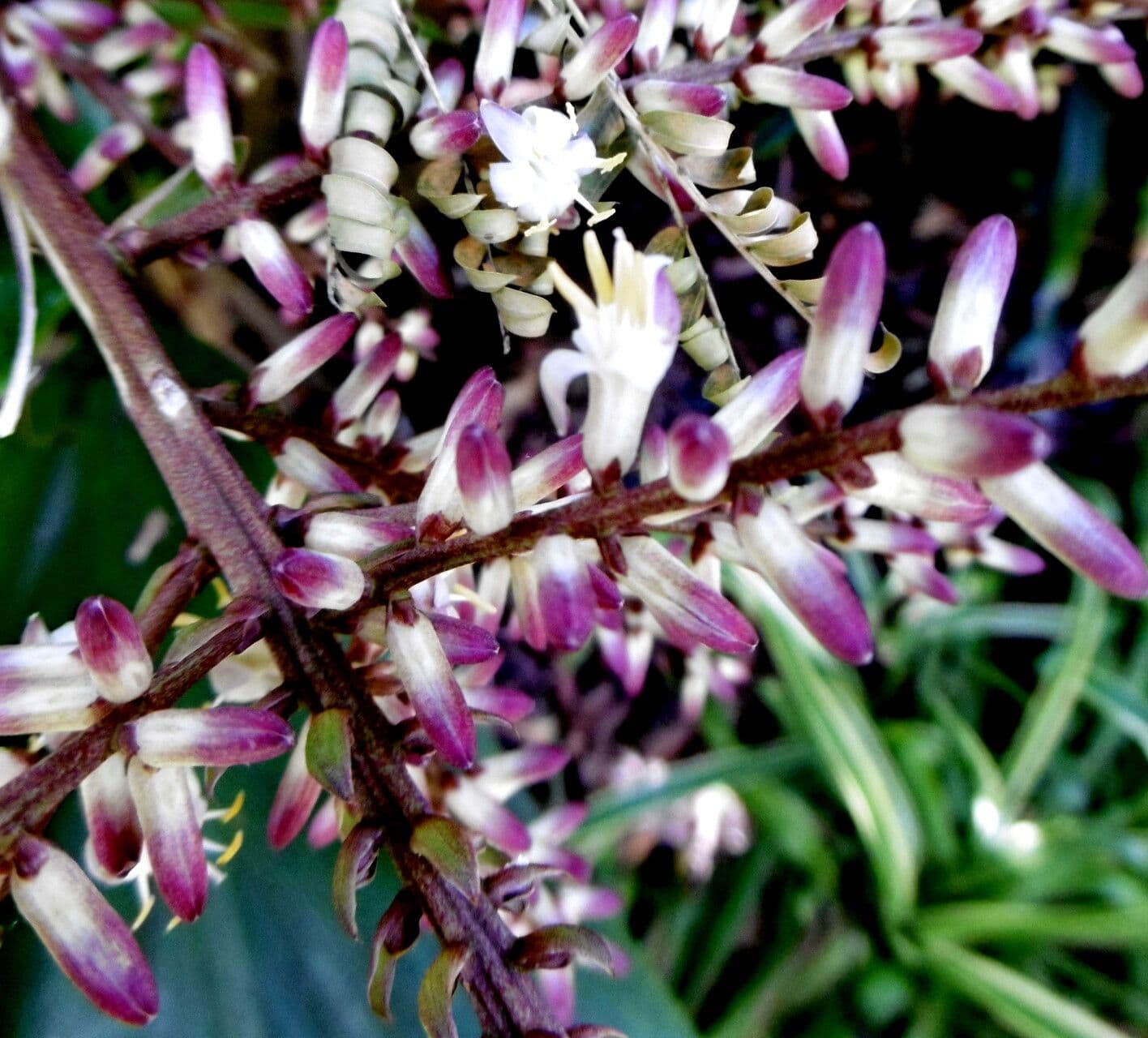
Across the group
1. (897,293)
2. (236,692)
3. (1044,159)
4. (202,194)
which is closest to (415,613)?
(236,692)

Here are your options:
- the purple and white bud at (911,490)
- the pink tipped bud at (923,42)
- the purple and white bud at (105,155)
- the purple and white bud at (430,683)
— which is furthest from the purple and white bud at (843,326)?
the purple and white bud at (105,155)

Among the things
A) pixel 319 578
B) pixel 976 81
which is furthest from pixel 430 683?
pixel 976 81

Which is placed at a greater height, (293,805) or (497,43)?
(497,43)

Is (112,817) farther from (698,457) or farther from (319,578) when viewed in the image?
(698,457)

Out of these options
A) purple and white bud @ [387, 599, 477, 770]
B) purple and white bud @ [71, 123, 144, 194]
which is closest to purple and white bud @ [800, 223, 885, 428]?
purple and white bud @ [387, 599, 477, 770]

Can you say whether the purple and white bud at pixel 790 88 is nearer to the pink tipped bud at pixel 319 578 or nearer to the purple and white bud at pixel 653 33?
the purple and white bud at pixel 653 33
